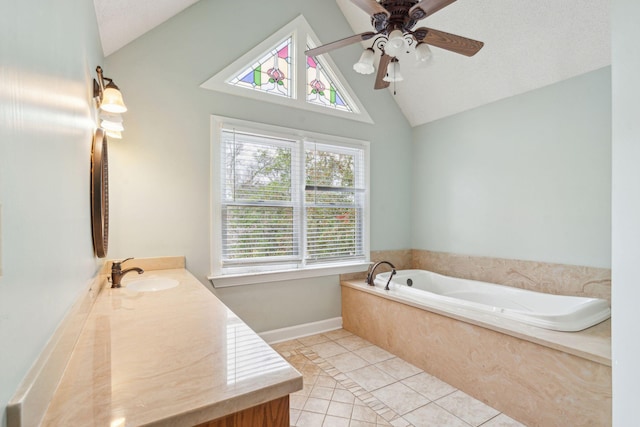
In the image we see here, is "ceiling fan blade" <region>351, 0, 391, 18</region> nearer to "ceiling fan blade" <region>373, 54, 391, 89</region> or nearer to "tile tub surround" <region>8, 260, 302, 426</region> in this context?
"ceiling fan blade" <region>373, 54, 391, 89</region>

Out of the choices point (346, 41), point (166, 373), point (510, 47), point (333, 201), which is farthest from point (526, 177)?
point (166, 373)

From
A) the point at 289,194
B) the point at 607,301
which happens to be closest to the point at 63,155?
the point at 289,194

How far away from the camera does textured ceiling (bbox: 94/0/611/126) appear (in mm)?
2289

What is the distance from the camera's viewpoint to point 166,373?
88cm

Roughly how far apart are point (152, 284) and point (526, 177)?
3.50 metres

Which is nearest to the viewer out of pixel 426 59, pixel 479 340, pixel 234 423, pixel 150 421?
pixel 150 421

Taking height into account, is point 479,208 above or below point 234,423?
above

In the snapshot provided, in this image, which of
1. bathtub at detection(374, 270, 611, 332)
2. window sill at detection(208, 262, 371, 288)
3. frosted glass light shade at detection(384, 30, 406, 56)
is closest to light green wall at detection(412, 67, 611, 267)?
bathtub at detection(374, 270, 611, 332)

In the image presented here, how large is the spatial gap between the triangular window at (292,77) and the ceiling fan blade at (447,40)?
164 cm

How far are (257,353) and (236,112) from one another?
249 centimetres

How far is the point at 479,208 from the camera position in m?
3.44

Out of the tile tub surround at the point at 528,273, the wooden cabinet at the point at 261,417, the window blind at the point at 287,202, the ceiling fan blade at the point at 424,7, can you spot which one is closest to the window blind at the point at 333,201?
the window blind at the point at 287,202

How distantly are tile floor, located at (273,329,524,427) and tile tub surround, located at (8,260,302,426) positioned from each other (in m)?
1.20

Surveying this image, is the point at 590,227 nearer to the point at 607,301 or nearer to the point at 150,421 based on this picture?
the point at 607,301
